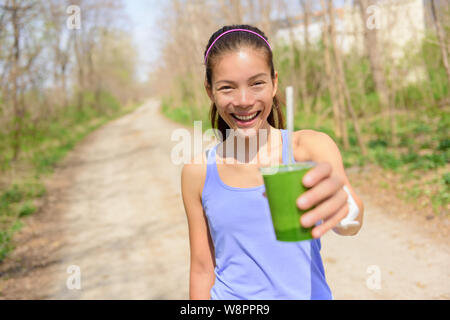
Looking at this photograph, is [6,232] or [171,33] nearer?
[6,232]

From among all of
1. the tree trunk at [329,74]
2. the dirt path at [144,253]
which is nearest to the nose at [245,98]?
the dirt path at [144,253]

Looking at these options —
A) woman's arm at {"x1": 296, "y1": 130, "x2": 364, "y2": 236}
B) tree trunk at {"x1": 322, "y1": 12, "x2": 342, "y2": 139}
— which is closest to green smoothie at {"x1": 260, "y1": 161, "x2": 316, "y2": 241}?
woman's arm at {"x1": 296, "y1": 130, "x2": 364, "y2": 236}

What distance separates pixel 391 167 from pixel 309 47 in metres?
7.40

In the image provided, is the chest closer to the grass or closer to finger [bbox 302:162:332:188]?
finger [bbox 302:162:332:188]

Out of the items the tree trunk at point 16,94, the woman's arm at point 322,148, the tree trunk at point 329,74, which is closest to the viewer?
the woman's arm at point 322,148

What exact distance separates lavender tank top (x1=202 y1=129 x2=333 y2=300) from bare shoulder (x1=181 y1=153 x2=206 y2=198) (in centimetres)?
7

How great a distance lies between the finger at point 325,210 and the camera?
885mm

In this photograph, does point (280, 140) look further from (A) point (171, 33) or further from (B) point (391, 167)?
(A) point (171, 33)

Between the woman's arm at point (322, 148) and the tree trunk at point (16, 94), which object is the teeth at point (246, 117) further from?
the tree trunk at point (16, 94)

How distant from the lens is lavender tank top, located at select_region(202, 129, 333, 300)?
4.27ft

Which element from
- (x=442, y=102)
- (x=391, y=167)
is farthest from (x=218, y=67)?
(x=442, y=102)

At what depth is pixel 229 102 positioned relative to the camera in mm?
1322

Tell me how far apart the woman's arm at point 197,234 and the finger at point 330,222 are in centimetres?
59
